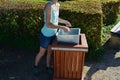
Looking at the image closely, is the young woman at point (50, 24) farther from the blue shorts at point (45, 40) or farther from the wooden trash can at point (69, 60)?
the wooden trash can at point (69, 60)

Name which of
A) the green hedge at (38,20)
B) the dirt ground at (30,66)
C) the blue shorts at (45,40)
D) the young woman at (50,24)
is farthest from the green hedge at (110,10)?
the blue shorts at (45,40)

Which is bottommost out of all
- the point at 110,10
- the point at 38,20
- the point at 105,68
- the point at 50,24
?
the point at 105,68

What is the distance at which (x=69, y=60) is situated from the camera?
17.5 ft

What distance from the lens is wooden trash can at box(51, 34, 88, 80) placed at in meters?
5.21

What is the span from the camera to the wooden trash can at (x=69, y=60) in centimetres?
521

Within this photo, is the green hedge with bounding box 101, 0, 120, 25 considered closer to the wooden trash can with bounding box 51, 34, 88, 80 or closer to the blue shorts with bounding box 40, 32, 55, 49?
the wooden trash can with bounding box 51, 34, 88, 80

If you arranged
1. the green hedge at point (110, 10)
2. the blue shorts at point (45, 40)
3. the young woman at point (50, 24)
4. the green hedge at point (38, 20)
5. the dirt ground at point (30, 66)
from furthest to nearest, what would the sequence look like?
the green hedge at point (110, 10) < the green hedge at point (38, 20) < the dirt ground at point (30, 66) < the blue shorts at point (45, 40) < the young woman at point (50, 24)

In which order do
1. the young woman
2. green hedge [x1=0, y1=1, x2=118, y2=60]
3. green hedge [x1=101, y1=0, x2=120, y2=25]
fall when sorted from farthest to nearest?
green hedge [x1=101, y1=0, x2=120, y2=25] < green hedge [x1=0, y1=1, x2=118, y2=60] < the young woman

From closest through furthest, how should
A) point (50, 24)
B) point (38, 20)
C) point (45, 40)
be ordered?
point (50, 24)
point (45, 40)
point (38, 20)

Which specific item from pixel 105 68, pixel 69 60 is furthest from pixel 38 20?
pixel 105 68

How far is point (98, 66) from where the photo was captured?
6.37m

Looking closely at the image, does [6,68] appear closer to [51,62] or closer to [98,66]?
[51,62]

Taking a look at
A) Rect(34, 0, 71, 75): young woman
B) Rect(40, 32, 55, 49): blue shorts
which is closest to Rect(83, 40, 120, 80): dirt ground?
Rect(34, 0, 71, 75): young woman

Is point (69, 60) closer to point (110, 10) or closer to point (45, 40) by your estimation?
point (45, 40)
